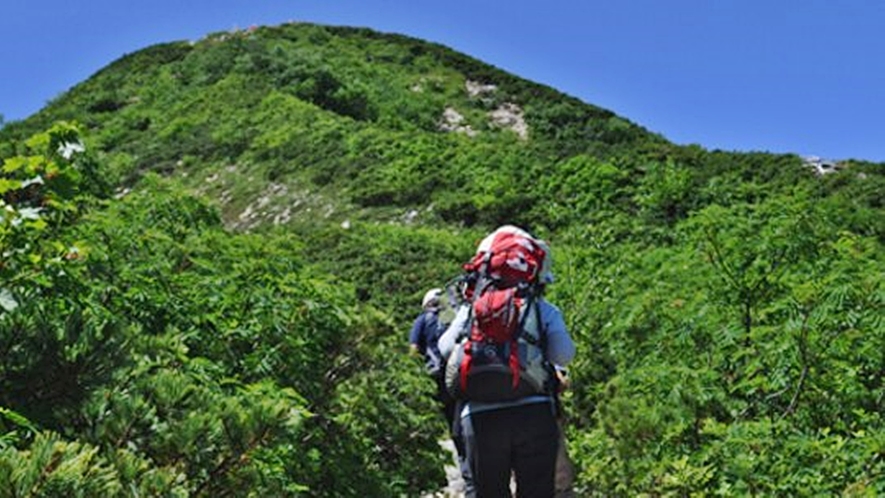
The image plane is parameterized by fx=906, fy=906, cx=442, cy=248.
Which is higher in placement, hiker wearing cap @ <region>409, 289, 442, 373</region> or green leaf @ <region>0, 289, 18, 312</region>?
hiker wearing cap @ <region>409, 289, 442, 373</region>

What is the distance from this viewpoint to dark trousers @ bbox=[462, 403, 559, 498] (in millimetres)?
3660

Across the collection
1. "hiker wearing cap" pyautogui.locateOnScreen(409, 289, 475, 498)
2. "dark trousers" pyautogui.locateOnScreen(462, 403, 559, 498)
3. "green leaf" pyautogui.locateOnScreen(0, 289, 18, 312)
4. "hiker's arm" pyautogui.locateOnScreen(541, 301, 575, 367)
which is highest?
"hiker wearing cap" pyautogui.locateOnScreen(409, 289, 475, 498)

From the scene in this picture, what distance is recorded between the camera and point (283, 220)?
1908 centimetres

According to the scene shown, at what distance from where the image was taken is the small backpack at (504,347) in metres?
3.63

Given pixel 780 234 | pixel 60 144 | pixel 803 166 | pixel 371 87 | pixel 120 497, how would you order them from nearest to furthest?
pixel 120 497 < pixel 60 144 < pixel 780 234 < pixel 803 166 < pixel 371 87

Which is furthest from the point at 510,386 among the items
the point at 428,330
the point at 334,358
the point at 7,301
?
the point at 428,330

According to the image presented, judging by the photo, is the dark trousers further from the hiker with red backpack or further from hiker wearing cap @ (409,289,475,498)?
hiker wearing cap @ (409,289,475,498)

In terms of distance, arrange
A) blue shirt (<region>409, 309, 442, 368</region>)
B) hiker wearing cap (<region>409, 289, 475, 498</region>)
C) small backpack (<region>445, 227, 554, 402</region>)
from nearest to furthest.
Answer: small backpack (<region>445, 227, 554, 402</region>), hiker wearing cap (<region>409, 289, 475, 498</region>), blue shirt (<region>409, 309, 442, 368</region>)

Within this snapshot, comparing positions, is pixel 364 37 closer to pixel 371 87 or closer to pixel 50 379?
pixel 371 87

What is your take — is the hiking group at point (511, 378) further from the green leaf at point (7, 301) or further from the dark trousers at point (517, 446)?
the green leaf at point (7, 301)

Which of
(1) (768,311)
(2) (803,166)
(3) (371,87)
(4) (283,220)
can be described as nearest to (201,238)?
(1) (768,311)

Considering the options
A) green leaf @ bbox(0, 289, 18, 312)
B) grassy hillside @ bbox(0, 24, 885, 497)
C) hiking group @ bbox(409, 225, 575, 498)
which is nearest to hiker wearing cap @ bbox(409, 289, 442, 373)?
grassy hillside @ bbox(0, 24, 885, 497)

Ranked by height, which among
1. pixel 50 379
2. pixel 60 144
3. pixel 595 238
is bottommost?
pixel 50 379

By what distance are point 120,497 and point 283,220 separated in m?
17.3
